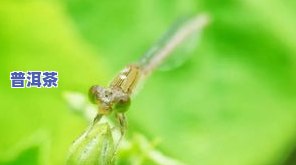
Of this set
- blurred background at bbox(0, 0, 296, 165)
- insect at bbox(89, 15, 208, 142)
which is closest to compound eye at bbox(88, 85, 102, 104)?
insect at bbox(89, 15, 208, 142)

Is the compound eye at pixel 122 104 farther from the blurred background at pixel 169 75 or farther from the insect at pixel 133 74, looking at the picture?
the blurred background at pixel 169 75

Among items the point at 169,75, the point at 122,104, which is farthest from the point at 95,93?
the point at 169,75

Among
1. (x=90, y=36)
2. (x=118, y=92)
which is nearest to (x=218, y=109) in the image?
(x=90, y=36)

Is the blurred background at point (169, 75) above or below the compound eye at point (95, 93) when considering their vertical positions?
above

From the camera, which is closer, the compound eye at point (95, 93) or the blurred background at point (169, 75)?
the compound eye at point (95, 93)

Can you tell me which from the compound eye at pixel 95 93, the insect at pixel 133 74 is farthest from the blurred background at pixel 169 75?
the compound eye at pixel 95 93

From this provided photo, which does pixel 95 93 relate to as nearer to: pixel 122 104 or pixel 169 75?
pixel 122 104
